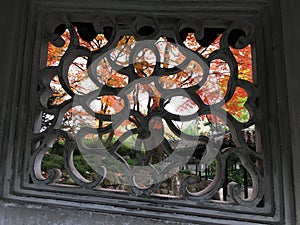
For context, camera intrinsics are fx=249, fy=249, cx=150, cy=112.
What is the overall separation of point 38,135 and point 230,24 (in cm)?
65

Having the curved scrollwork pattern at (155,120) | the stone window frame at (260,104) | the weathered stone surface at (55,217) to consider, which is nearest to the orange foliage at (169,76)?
the curved scrollwork pattern at (155,120)

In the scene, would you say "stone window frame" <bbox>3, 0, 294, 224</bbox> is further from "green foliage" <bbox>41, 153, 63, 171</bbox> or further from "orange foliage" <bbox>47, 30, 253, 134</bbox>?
"green foliage" <bbox>41, 153, 63, 171</bbox>

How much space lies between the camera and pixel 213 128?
762mm

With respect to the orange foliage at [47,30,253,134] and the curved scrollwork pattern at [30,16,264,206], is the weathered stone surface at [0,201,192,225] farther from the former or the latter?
the orange foliage at [47,30,253,134]

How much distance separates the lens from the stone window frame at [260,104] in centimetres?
58

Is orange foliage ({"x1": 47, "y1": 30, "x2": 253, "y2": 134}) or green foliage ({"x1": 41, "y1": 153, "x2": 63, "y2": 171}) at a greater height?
orange foliage ({"x1": 47, "y1": 30, "x2": 253, "y2": 134})

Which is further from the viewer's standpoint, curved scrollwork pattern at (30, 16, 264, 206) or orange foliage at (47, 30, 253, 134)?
orange foliage at (47, 30, 253, 134)

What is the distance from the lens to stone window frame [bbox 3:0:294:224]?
0.58 m

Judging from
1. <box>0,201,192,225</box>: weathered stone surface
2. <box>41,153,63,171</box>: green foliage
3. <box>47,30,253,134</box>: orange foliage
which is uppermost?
<box>47,30,253,134</box>: orange foliage

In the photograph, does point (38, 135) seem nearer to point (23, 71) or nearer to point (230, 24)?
point (23, 71)

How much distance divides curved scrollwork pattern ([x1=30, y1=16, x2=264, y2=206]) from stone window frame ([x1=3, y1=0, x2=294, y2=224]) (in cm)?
3

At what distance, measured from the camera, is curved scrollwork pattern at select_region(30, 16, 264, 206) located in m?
0.65

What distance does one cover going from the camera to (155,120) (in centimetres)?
71

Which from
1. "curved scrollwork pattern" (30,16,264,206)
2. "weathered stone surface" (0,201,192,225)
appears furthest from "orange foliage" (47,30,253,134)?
"weathered stone surface" (0,201,192,225)
